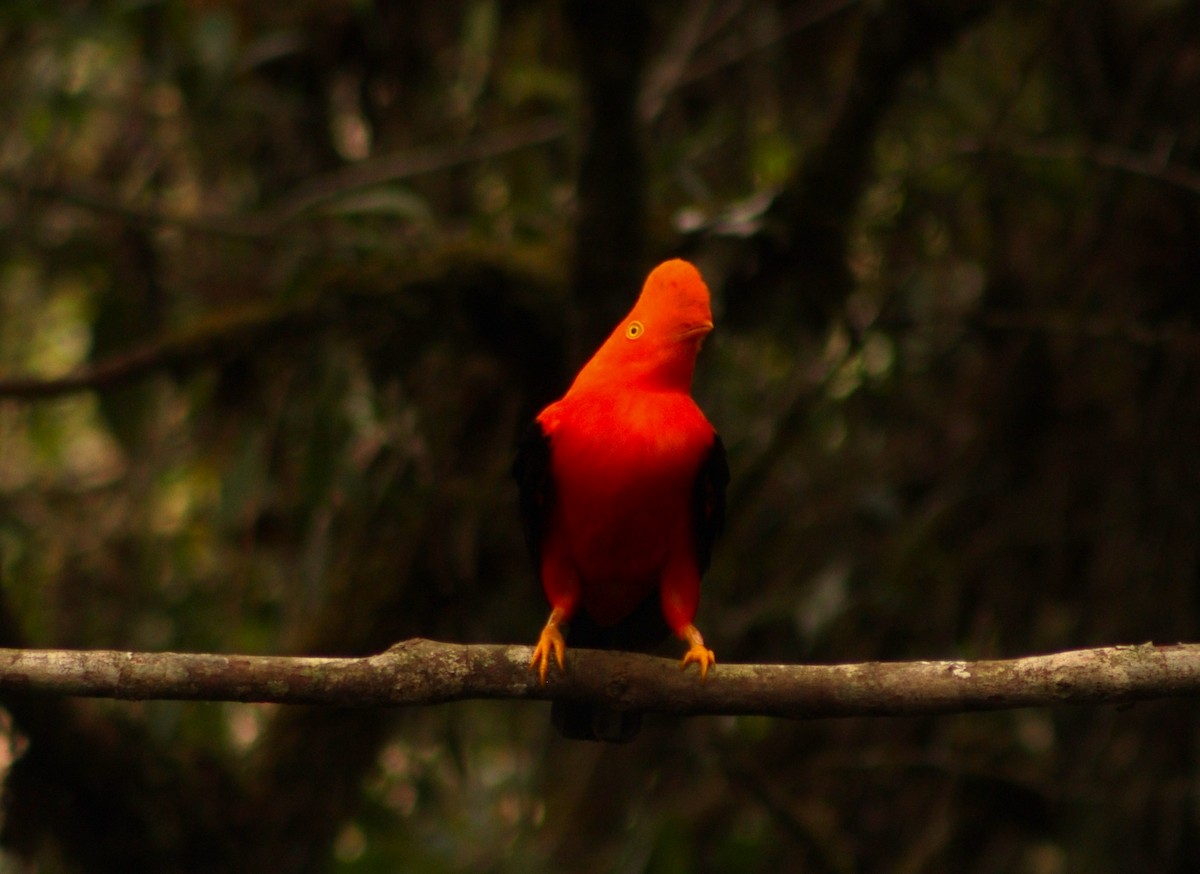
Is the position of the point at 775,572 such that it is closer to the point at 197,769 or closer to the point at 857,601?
the point at 857,601

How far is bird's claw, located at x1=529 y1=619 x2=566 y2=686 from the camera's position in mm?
2807

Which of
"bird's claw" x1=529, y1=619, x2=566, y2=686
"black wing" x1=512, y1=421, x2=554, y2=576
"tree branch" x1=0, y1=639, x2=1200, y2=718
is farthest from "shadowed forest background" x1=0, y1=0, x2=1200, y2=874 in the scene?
"tree branch" x1=0, y1=639, x2=1200, y2=718

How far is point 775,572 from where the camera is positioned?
230 inches

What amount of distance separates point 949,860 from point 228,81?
168 inches

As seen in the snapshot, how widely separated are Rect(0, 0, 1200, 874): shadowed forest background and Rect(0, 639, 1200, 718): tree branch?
171cm

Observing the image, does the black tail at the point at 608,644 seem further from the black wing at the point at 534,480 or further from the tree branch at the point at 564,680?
the tree branch at the point at 564,680

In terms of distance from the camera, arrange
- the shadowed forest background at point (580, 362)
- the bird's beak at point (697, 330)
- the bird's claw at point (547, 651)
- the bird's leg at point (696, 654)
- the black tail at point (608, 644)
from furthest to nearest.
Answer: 1. the shadowed forest background at point (580, 362)
2. the black tail at point (608, 644)
3. the bird's beak at point (697, 330)
4. the bird's leg at point (696, 654)
5. the bird's claw at point (547, 651)

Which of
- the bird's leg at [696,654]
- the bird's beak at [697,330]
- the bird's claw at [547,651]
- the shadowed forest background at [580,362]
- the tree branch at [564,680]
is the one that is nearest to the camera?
the tree branch at [564,680]

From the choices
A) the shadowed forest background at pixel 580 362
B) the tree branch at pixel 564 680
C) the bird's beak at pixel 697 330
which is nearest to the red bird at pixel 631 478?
the bird's beak at pixel 697 330

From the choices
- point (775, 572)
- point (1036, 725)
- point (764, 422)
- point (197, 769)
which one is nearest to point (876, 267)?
point (764, 422)

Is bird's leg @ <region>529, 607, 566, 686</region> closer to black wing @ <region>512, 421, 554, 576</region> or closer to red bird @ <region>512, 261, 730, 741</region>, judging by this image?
red bird @ <region>512, 261, 730, 741</region>

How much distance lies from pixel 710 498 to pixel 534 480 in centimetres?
46

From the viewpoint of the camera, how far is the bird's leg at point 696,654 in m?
2.94

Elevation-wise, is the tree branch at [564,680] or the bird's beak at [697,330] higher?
the bird's beak at [697,330]
